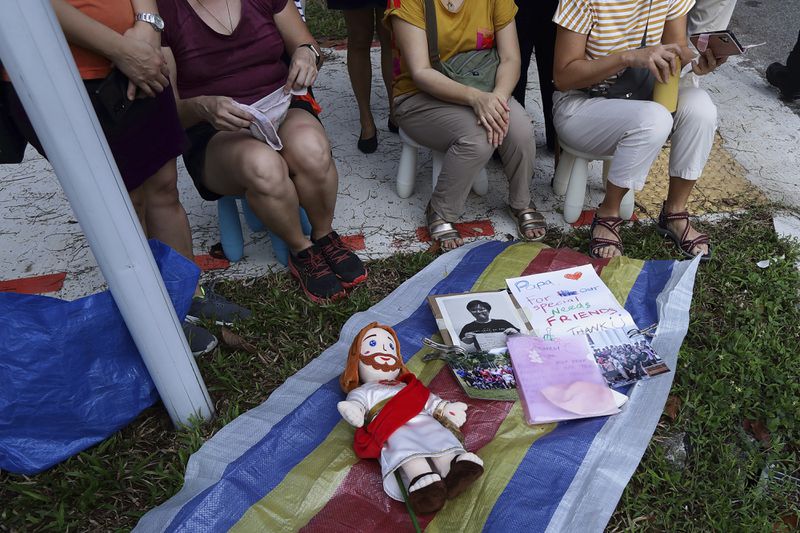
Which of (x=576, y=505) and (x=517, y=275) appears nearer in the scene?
(x=576, y=505)

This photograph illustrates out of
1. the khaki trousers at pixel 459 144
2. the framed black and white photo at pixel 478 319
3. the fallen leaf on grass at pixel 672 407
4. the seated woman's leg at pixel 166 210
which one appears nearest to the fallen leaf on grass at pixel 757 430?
the fallen leaf on grass at pixel 672 407

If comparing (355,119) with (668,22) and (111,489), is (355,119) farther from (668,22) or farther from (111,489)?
(111,489)

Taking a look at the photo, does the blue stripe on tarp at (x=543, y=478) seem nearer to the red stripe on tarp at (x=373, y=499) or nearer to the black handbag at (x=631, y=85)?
the red stripe on tarp at (x=373, y=499)

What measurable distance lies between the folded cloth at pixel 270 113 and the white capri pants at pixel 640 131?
1.15 meters

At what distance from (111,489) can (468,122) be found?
181 centimetres

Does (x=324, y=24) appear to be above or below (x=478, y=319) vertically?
above

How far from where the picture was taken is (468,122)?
2.57 metres

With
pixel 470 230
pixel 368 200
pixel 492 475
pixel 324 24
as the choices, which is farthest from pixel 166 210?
pixel 324 24

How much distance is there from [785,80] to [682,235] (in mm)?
1851

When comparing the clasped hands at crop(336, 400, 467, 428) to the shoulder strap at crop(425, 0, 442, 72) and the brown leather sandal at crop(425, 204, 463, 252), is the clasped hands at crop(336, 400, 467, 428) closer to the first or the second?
the brown leather sandal at crop(425, 204, 463, 252)

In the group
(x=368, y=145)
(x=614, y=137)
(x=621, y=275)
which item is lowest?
(x=621, y=275)

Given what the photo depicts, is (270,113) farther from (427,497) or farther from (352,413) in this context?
(427,497)

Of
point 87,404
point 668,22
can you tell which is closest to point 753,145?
point 668,22

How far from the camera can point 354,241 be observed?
2.82m
